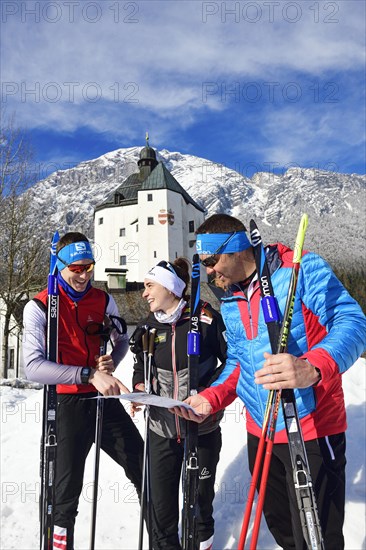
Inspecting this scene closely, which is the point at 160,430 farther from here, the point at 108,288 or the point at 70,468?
the point at 108,288

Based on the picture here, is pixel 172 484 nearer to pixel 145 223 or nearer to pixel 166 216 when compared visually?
pixel 166 216

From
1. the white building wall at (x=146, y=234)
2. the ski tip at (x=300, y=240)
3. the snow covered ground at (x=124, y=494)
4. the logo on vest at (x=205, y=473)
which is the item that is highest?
the white building wall at (x=146, y=234)

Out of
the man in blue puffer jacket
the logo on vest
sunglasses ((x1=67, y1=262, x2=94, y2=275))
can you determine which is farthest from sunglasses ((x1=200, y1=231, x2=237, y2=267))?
the logo on vest

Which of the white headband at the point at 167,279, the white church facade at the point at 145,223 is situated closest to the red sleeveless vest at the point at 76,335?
the white headband at the point at 167,279

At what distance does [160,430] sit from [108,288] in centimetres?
2796

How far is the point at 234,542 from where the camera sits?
4.59 m

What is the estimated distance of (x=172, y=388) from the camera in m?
3.81

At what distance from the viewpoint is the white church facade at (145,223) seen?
196 ft

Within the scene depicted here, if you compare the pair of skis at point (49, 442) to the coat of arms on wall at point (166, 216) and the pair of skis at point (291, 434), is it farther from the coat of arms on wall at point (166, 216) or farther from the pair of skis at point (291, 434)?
the coat of arms on wall at point (166, 216)

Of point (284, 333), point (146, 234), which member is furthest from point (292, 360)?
point (146, 234)

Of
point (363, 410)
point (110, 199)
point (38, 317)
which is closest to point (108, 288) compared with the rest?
point (363, 410)

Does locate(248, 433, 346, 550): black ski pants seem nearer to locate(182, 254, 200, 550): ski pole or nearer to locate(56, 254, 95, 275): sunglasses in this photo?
locate(182, 254, 200, 550): ski pole

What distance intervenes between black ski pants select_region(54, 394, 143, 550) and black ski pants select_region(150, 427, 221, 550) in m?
0.33

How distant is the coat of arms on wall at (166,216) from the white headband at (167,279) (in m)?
56.1
